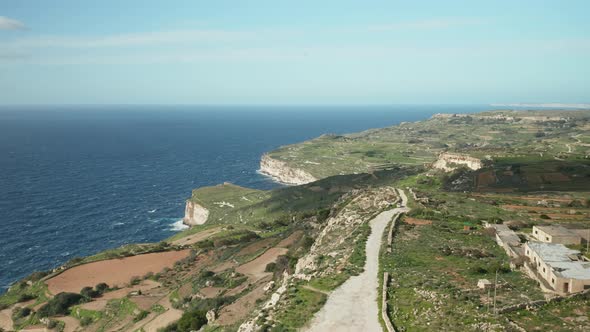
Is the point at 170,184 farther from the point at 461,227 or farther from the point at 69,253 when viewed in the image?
the point at 461,227

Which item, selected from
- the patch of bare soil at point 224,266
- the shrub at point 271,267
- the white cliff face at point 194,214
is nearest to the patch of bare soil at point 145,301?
the patch of bare soil at point 224,266

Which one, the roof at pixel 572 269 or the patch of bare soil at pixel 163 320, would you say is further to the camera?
the patch of bare soil at pixel 163 320

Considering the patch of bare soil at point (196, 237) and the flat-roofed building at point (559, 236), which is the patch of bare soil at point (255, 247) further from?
the flat-roofed building at point (559, 236)

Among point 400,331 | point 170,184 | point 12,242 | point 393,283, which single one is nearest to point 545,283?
point 393,283

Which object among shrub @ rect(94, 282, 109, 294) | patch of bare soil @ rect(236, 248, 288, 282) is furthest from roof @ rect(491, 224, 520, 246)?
shrub @ rect(94, 282, 109, 294)

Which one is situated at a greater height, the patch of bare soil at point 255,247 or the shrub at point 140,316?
the patch of bare soil at point 255,247

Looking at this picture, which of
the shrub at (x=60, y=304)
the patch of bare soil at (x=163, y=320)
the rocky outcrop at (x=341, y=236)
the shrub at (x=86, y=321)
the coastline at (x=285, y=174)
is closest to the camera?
the rocky outcrop at (x=341, y=236)

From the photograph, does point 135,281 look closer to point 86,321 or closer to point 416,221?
point 86,321

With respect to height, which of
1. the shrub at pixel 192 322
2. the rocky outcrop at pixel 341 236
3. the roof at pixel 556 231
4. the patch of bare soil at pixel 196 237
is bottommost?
the patch of bare soil at pixel 196 237

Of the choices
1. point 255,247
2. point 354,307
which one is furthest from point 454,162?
point 354,307
